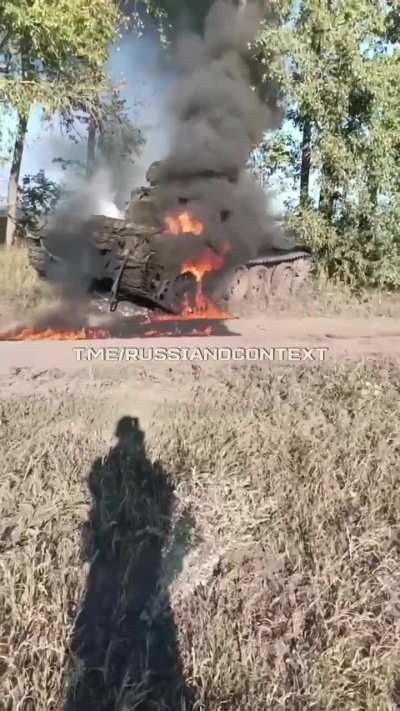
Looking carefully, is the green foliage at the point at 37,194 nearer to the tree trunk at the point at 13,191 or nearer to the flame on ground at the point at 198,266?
the tree trunk at the point at 13,191

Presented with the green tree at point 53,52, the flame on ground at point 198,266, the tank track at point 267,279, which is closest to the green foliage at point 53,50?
the green tree at point 53,52

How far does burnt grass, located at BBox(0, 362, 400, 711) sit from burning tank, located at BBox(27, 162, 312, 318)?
4626 millimetres

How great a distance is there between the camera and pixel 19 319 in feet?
31.2

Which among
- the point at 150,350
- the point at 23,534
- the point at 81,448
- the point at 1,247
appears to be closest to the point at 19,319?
the point at 150,350

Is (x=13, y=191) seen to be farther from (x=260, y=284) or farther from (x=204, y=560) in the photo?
(x=204, y=560)

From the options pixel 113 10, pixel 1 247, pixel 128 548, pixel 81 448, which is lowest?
pixel 128 548

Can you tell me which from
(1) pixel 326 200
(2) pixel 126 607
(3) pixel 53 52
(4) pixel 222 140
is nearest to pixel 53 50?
(3) pixel 53 52

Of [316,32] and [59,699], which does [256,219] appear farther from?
[59,699]

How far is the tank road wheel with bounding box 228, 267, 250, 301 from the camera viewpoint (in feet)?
36.4

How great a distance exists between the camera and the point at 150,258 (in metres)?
9.66

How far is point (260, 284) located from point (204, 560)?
8640mm

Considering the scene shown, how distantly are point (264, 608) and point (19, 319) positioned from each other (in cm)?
735

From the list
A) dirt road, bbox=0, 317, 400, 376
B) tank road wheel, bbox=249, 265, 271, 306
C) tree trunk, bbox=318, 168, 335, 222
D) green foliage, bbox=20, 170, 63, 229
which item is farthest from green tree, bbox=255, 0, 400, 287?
green foliage, bbox=20, 170, 63, 229

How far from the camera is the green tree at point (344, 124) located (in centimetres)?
1198
